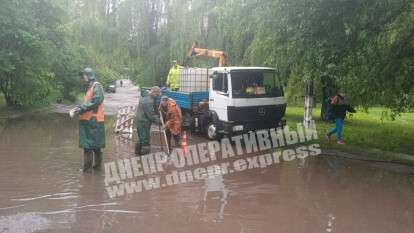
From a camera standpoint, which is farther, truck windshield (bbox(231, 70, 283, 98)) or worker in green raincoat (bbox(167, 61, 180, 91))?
worker in green raincoat (bbox(167, 61, 180, 91))

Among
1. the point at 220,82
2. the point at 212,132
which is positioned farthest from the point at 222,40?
the point at 212,132

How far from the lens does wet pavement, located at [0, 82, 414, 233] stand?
22.1ft

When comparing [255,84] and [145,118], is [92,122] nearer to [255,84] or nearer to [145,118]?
[145,118]

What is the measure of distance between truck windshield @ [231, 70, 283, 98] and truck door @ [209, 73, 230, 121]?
0.87 feet

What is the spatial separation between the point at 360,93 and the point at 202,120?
5431 millimetres

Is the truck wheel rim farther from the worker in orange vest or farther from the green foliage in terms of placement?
the worker in orange vest

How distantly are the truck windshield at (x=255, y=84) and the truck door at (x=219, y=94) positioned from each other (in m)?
0.27

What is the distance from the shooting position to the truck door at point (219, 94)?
577 inches

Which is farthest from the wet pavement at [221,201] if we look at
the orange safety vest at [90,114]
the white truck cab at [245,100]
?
the white truck cab at [245,100]

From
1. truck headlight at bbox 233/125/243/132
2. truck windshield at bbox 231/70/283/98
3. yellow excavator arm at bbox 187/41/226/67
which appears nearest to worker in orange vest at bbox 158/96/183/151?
truck headlight at bbox 233/125/243/132

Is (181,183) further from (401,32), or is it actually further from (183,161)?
(401,32)

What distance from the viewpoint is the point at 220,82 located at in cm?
1508

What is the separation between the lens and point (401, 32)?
9820mm

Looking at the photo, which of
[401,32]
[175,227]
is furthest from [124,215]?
[401,32]
